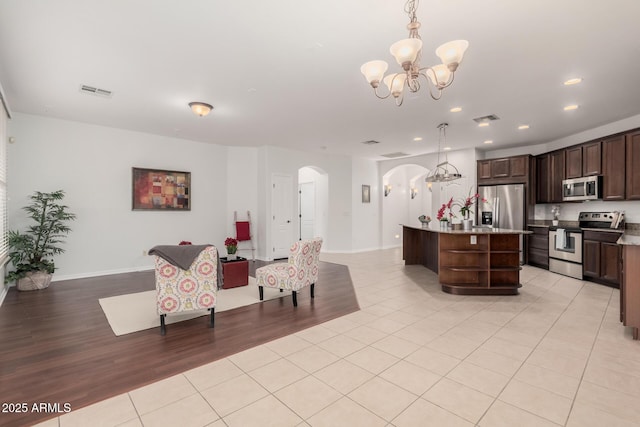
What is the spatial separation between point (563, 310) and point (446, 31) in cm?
373

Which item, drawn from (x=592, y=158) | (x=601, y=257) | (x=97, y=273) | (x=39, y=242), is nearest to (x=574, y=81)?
(x=592, y=158)

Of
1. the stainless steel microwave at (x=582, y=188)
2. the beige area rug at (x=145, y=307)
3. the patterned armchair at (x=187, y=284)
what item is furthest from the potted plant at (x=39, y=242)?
the stainless steel microwave at (x=582, y=188)

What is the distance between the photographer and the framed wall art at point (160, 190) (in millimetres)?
6133

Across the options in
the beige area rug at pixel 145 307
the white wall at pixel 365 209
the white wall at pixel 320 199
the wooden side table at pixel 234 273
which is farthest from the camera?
the white wall at pixel 365 209

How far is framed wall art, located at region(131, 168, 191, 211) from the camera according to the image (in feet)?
20.1

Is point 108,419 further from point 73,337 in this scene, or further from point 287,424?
point 73,337

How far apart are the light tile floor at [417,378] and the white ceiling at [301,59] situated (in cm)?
288

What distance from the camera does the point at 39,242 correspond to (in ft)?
17.0

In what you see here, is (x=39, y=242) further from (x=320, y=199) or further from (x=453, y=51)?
(x=453, y=51)

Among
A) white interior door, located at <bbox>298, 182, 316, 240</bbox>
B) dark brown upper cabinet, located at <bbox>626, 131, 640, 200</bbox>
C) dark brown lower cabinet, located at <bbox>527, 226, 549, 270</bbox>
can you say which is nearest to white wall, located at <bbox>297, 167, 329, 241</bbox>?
white interior door, located at <bbox>298, 182, 316, 240</bbox>

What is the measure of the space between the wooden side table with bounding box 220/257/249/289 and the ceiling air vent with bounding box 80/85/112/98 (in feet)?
9.43

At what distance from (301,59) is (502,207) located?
6.22 m

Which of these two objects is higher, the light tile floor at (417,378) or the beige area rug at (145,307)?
the beige area rug at (145,307)

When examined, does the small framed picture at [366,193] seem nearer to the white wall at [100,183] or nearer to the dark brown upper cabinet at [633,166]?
the white wall at [100,183]
